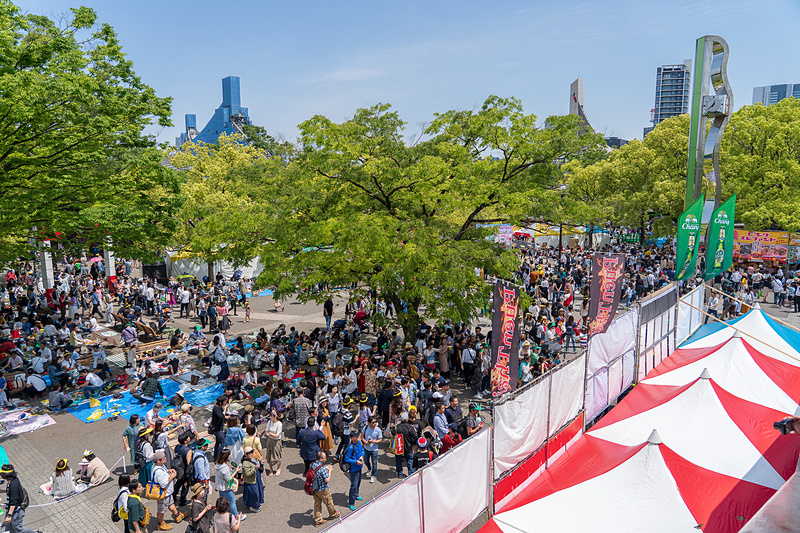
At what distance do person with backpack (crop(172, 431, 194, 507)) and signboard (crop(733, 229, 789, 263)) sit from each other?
30.6m

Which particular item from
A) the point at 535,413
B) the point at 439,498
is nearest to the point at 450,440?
the point at 535,413

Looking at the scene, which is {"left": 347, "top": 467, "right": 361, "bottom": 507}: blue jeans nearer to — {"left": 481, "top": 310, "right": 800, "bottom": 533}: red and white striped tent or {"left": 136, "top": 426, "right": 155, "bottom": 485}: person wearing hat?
{"left": 481, "top": 310, "right": 800, "bottom": 533}: red and white striped tent

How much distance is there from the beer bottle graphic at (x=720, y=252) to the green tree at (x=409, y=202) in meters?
6.04

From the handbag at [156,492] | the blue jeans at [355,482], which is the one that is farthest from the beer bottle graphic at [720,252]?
the handbag at [156,492]

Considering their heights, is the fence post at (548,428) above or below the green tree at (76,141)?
below

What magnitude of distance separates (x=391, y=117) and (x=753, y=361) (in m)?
11.8

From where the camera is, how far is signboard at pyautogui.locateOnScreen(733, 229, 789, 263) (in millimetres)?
28653

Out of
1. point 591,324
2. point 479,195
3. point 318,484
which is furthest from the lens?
point 479,195

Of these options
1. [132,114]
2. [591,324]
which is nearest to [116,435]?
[132,114]

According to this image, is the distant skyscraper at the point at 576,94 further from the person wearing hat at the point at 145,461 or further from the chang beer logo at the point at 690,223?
the person wearing hat at the point at 145,461

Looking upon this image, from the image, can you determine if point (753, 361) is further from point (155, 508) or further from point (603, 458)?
point (155, 508)

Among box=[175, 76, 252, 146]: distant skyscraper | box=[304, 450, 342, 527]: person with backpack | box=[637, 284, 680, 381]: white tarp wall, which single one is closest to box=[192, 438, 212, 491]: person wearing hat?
box=[304, 450, 342, 527]: person with backpack

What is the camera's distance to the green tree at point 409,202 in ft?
45.2

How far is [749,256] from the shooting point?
29828 millimetres
